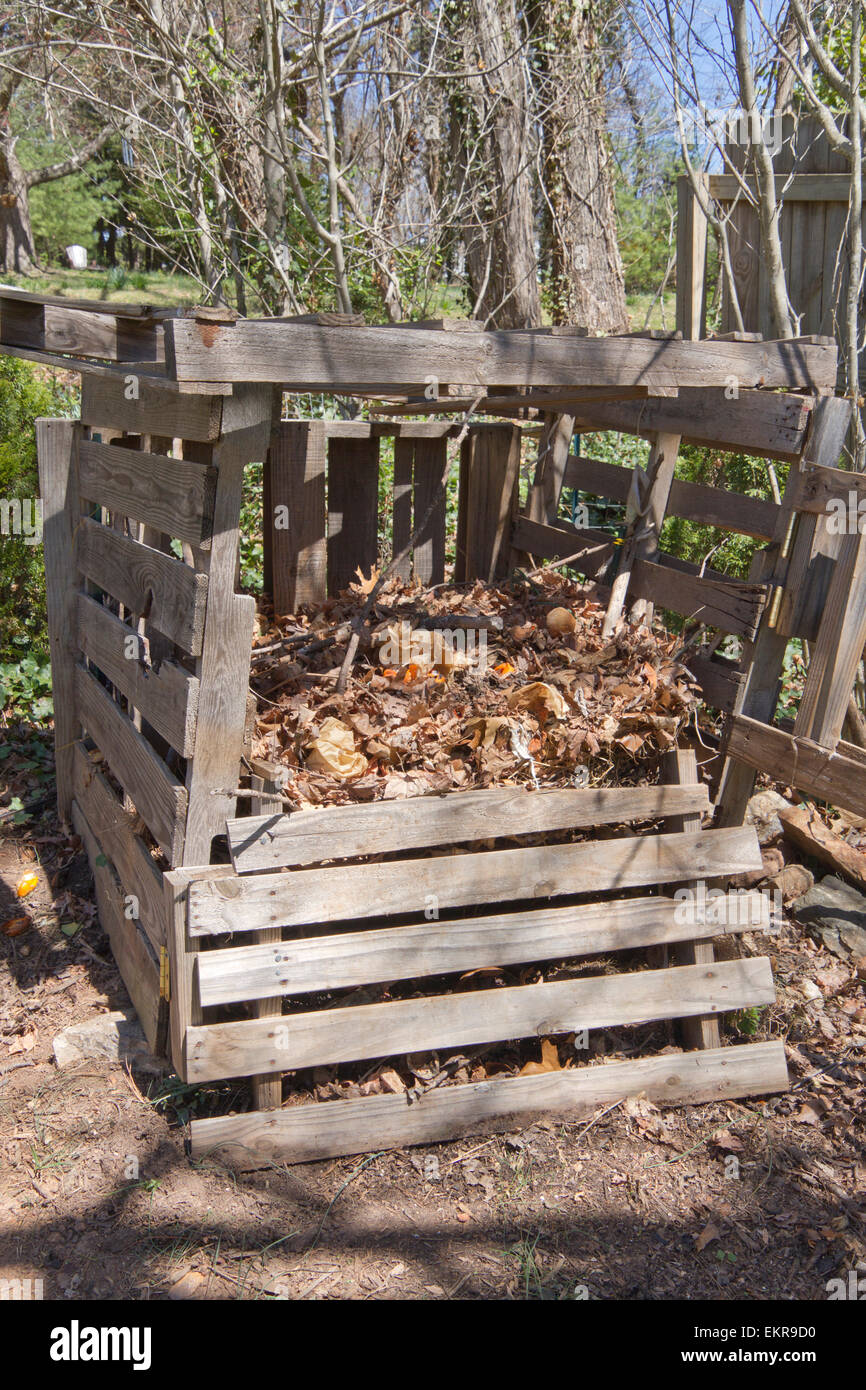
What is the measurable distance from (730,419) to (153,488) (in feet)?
7.15

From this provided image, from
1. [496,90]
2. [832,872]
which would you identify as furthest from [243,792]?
[496,90]

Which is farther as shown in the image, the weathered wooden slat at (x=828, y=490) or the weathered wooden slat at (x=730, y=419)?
the weathered wooden slat at (x=730, y=419)

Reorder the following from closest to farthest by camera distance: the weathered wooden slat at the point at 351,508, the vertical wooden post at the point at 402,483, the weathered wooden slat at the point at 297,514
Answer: the weathered wooden slat at the point at 297,514 → the weathered wooden slat at the point at 351,508 → the vertical wooden post at the point at 402,483

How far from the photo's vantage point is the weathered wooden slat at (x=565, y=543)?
15.5 ft

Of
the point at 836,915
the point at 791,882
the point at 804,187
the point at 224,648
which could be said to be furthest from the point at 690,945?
the point at 804,187

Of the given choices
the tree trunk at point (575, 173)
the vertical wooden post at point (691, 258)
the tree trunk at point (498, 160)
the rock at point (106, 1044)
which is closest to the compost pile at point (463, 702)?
the rock at point (106, 1044)

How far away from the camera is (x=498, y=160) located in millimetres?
8219

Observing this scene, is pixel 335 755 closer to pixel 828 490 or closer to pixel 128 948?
pixel 128 948

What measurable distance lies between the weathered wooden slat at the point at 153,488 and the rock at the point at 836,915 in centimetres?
298

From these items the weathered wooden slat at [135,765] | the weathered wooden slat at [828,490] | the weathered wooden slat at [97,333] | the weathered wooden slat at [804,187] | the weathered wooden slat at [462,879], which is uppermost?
the weathered wooden slat at [804,187]

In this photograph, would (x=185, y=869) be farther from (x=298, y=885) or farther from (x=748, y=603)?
(x=748, y=603)

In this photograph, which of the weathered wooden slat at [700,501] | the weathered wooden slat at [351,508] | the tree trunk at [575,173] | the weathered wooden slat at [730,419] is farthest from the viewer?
the tree trunk at [575,173]

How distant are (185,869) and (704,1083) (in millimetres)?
1900

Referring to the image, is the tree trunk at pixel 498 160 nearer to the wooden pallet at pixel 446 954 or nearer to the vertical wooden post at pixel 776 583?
the vertical wooden post at pixel 776 583
